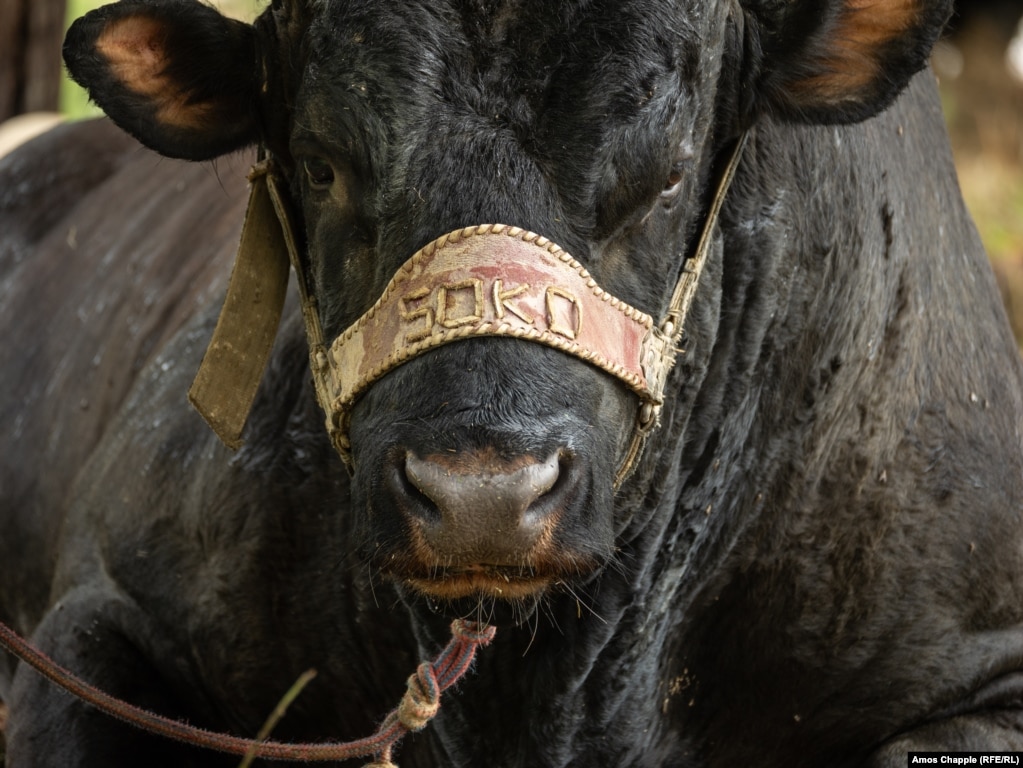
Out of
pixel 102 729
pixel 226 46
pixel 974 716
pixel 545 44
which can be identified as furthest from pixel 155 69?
pixel 974 716

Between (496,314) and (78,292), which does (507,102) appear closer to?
(496,314)

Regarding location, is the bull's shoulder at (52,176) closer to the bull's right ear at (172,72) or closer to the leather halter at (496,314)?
the bull's right ear at (172,72)

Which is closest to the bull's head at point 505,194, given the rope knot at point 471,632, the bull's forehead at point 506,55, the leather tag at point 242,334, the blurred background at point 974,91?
the bull's forehead at point 506,55

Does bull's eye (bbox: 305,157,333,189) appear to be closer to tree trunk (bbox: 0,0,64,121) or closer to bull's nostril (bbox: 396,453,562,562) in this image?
bull's nostril (bbox: 396,453,562,562)

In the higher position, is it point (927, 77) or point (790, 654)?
point (927, 77)

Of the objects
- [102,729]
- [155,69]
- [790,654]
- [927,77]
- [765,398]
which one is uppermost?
[155,69]

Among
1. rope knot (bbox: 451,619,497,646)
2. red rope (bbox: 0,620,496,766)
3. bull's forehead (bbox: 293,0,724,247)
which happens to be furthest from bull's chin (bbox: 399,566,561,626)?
bull's forehead (bbox: 293,0,724,247)

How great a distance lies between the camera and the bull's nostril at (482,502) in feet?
8.36

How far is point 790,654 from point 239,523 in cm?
143

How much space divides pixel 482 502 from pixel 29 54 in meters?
6.37

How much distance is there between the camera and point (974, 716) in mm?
3684

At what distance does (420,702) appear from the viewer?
10.4ft

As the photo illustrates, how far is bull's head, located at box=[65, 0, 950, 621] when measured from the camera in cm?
266

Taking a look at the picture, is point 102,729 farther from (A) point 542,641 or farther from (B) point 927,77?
(B) point 927,77
